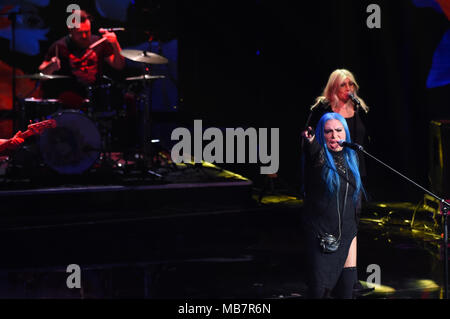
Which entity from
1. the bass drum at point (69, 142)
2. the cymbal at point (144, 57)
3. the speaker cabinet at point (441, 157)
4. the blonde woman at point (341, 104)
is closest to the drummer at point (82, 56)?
the bass drum at point (69, 142)

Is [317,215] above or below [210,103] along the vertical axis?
below

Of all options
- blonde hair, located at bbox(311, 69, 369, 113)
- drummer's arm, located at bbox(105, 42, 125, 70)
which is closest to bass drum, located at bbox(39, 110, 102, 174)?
drummer's arm, located at bbox(105, 42, 125, 70)

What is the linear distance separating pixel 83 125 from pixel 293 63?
3.57 m

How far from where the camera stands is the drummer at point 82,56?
360 inches

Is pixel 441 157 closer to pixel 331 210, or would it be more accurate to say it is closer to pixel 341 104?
pixel 341 104

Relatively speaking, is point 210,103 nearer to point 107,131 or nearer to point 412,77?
point 107,131

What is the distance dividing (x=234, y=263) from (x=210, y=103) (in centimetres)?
507

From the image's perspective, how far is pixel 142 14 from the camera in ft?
31.6

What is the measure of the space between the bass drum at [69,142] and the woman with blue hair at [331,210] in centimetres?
489

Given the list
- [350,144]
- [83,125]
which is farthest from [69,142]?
[350,144]

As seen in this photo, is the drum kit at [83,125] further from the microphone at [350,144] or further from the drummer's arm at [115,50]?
the microphone at [350,144]

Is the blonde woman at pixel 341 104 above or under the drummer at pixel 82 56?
under

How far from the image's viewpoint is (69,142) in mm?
8781
